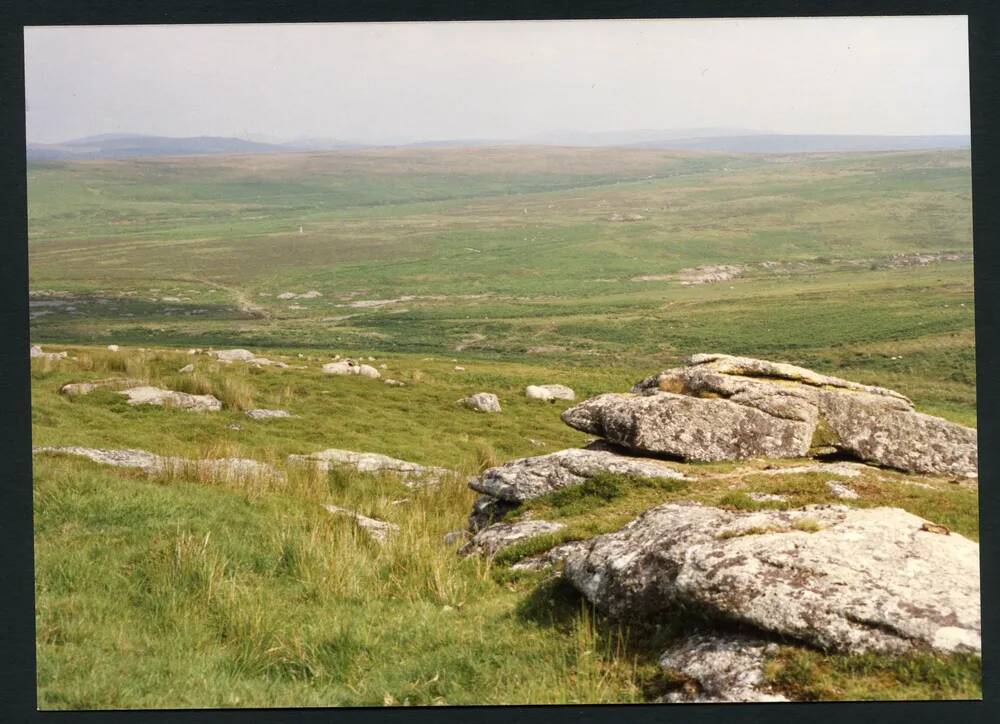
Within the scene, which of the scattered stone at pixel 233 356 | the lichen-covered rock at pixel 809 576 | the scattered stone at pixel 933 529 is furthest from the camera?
the scattered stone at pixel 233 356

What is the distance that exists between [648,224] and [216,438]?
250 ft

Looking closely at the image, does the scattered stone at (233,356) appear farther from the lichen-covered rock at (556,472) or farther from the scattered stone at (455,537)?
the lichen-covered rock at (556,472)

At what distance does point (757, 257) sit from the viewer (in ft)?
246

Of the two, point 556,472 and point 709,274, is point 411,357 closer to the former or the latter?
point 556,472

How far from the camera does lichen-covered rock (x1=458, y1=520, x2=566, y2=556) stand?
12.6 meters

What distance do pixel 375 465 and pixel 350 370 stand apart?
50.0ft

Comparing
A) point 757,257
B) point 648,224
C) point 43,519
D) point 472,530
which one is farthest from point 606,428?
point 648,224

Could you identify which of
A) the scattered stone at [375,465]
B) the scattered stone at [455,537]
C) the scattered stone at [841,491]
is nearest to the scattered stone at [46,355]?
the scattered stone at [375,465]

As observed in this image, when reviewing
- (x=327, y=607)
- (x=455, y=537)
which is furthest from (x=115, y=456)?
(x=327, y=607)

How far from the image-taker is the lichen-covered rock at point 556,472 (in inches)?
549

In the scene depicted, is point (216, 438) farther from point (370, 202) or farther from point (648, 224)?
point (370, 202)

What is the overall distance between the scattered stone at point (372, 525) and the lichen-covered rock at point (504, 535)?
3.84 feet

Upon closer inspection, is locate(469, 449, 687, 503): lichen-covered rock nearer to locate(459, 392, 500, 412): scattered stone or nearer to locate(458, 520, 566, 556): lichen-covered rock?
locate(458, 520, 566, 556): lichen-covered rock

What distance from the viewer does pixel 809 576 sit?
9070 millimetres
